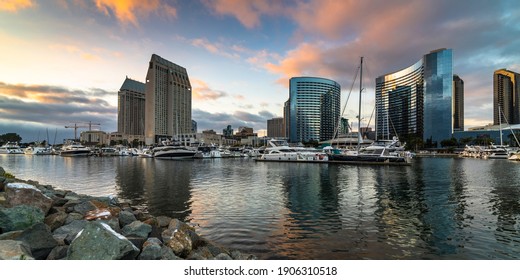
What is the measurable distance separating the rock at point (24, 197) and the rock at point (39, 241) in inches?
116

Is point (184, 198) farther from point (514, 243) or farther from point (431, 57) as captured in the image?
point (431, 57)

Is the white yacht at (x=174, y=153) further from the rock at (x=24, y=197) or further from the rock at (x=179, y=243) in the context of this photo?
the rock at (x=179, y=243)

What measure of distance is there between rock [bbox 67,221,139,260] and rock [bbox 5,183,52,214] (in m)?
4.55

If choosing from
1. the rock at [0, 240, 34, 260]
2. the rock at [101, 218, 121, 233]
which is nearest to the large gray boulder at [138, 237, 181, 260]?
the rock at [101, 218, 121, 233]

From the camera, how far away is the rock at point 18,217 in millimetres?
7914

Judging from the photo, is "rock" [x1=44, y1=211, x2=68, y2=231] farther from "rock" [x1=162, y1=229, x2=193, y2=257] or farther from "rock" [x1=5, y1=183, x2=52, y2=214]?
"rock" [x1=162, y1=229, x2=193, y2=257]

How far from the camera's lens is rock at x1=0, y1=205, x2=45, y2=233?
7.91 m

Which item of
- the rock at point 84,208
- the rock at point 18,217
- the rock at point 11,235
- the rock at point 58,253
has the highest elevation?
the rock at point 18,217

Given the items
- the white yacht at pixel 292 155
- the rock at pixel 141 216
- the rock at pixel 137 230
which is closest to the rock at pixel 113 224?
the rock at pixel 137 230

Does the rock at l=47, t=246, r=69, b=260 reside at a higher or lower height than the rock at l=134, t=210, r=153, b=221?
higher

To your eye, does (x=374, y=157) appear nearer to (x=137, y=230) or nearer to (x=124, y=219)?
(x=124, y=219)

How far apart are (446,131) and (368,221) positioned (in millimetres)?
212470

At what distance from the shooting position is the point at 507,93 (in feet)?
247
